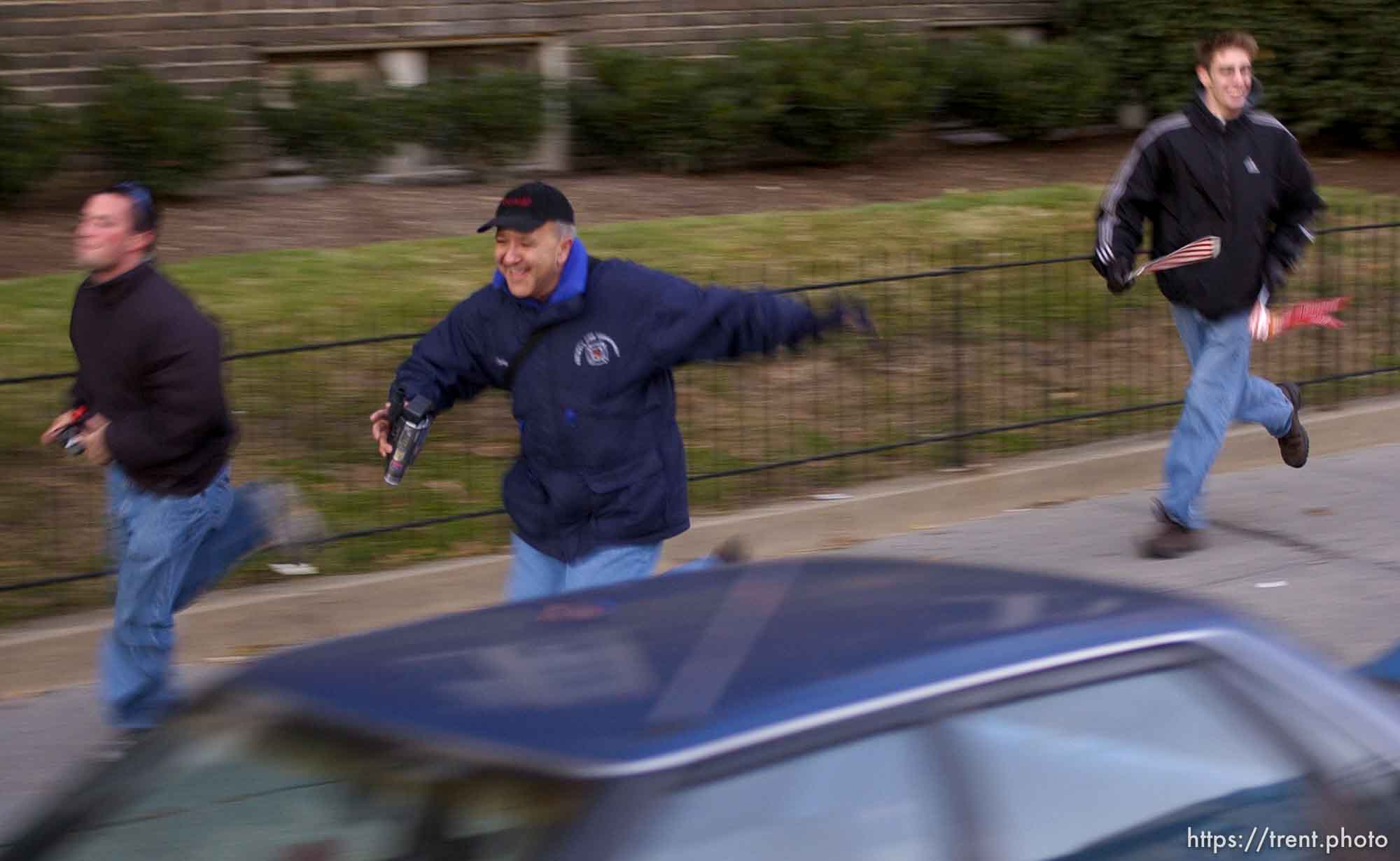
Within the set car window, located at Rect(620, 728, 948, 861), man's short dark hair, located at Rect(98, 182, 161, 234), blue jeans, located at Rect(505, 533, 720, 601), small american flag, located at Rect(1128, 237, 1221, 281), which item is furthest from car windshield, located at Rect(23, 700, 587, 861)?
small american flag, located at Rect(1128, 237, 1221, 281)

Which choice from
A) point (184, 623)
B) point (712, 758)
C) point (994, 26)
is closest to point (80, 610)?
point (184, 623)

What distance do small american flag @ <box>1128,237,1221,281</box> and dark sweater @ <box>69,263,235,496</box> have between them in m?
3.58

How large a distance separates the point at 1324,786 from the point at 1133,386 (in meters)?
6.75

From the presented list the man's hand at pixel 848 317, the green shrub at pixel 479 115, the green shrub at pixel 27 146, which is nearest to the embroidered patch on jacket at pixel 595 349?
the man's hand at pixel 848 317

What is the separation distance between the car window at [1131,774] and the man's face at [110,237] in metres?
3.29

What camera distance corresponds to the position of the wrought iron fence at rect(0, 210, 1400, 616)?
23.7 feet

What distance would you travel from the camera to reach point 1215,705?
287 cm

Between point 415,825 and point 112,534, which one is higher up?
point 415,825

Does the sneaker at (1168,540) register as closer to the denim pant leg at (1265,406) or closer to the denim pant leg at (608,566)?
the denim pant leg at (1265,406)

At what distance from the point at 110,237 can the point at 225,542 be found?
0.97 metres

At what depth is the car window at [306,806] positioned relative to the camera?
245 cm

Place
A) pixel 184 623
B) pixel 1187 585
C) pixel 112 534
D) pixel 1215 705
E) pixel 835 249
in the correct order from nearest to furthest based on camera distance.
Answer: pixel 1215 705 < pixel 112 534 < pixel 184 623 < pixel 1187 585 < pixel 835 249

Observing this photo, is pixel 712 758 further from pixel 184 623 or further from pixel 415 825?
pixel 184 623

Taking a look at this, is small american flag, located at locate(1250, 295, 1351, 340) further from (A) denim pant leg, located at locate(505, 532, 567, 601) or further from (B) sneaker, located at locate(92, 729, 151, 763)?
(B) sneaker, located at locate(92, 729, 151, 763)
